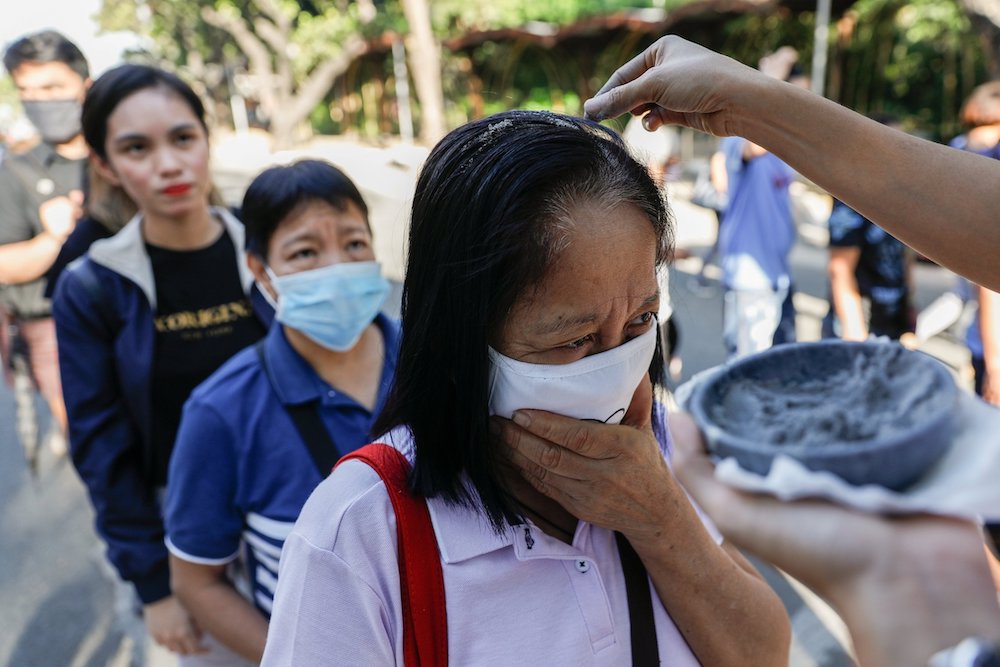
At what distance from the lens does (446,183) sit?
103 centimetres

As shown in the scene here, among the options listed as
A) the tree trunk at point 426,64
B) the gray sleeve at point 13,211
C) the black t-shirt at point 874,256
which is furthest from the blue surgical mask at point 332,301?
the tree trunk at point 426,64

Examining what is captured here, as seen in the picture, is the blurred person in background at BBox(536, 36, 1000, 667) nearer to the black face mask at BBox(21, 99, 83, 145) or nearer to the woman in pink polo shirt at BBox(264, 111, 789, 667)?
the woman in pink polo shirt at BBox(264, 111, 789, 667)

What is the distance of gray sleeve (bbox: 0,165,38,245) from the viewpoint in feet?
10.8

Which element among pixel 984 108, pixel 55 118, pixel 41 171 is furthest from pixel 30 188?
pixel 984 108

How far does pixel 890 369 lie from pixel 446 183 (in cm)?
59

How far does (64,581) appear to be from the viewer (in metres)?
3.64

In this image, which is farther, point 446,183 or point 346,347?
point 346,347

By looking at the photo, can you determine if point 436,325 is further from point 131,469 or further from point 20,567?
point 20,567

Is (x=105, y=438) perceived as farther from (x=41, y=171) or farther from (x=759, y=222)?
(x=759, y=222)

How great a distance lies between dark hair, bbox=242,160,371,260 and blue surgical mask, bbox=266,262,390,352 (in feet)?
0.41

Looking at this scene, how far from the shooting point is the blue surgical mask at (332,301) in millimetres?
1762

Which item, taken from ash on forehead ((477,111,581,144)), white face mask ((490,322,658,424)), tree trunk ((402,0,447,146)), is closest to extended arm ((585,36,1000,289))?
ash on forehead ((477,111,581,144))

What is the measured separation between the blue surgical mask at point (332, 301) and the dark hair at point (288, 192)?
0.12 meters

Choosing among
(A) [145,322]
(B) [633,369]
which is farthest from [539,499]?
(A) [145,322]
